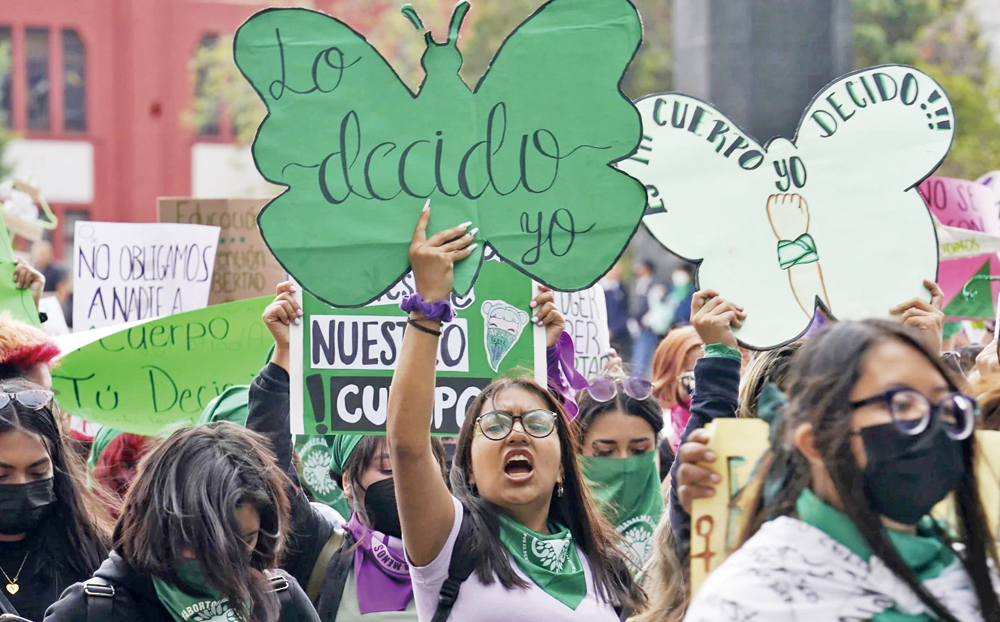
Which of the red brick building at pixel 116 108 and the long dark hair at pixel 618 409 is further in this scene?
the red brick building at pixel 116 108

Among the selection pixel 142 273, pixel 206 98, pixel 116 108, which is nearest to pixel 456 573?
pixel 142 273

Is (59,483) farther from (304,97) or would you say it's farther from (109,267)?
(109,267)

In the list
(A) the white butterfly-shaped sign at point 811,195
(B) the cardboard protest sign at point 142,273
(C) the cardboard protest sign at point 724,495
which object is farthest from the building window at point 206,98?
(C) the cardboard protest sign at point 724,495

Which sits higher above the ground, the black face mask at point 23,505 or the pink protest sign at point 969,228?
the pink protest sign at point 969,228

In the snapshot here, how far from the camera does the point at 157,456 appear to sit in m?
3.19

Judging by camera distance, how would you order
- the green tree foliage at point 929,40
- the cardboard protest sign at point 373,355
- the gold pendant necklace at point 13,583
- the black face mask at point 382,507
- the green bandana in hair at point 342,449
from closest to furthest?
the gold pendant necklace at point 13,583
the cardboard protest sign at point 373,355
the black face mask at point 382,507
the green bandana in hair at point 342,449
the green tree foliage at point 929,40

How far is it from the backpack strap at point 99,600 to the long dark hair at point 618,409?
185cm

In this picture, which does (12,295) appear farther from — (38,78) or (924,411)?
(38,78)

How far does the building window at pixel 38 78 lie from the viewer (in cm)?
3344

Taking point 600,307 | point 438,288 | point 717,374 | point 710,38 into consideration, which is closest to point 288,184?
point 438,288

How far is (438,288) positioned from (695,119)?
1.07m

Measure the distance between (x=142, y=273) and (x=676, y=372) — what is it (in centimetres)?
227

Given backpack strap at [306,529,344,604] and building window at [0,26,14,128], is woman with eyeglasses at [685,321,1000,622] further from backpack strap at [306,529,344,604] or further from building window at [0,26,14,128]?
building window at [0,26,14,128]

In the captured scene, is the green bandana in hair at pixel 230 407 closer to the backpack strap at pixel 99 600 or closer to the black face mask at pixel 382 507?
the black face mask at pixel 382 507
